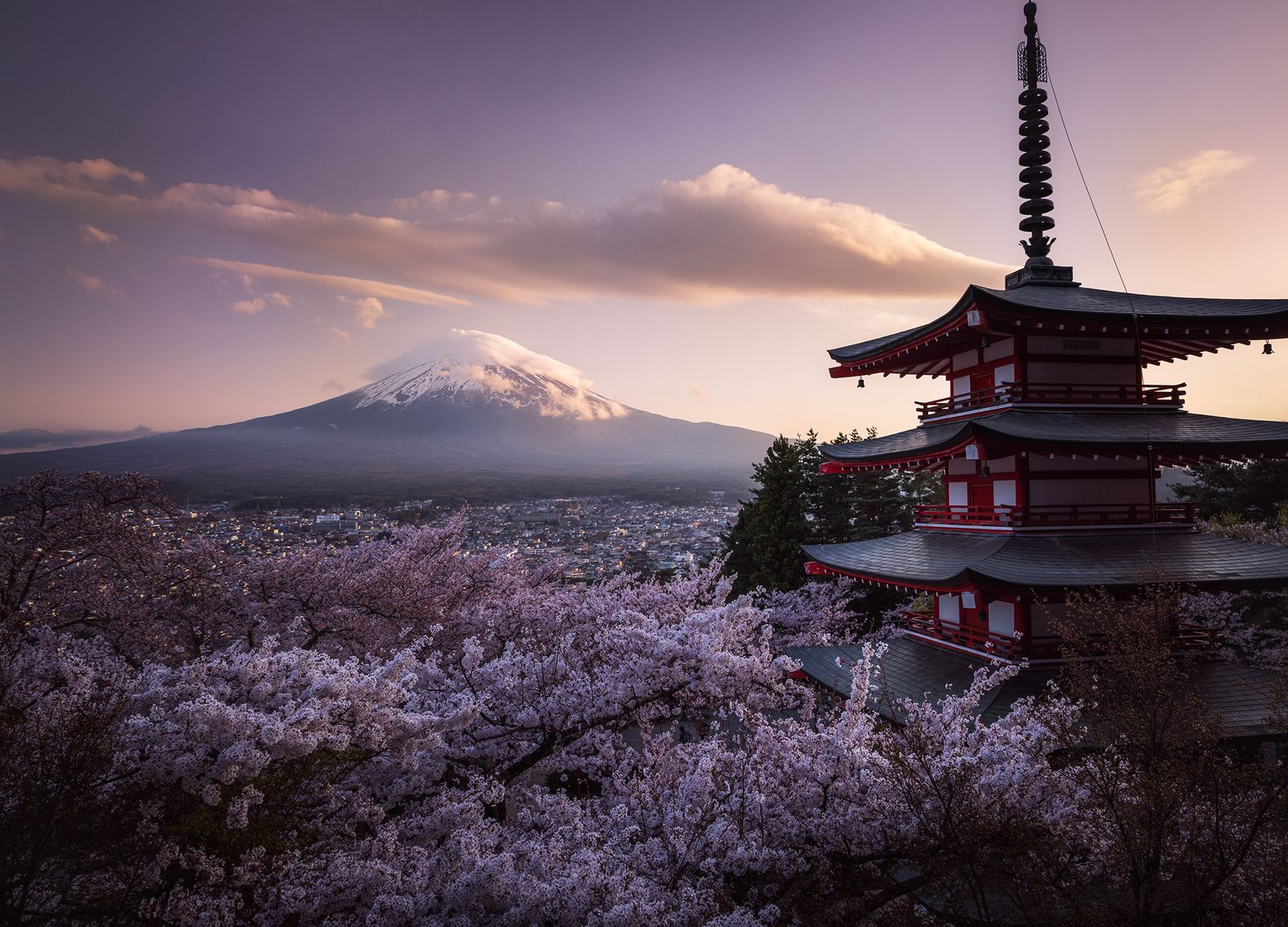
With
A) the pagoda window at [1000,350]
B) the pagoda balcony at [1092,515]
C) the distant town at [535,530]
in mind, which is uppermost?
the pagoda window at [1000,350]

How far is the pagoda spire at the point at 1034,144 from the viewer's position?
40.1 feet

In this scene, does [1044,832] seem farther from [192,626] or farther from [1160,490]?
[1160,490]

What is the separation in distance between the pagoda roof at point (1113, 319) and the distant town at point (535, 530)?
1143 cm

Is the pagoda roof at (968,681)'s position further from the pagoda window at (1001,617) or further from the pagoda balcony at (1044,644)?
the pagoda window at (1001,617)

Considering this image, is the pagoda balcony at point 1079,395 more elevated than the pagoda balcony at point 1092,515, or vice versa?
the pagoda balcony at point 1079,395

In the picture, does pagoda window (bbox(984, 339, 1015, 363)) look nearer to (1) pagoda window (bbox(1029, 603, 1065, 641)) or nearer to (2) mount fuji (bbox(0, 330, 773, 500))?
(1) pagoda window (bbox(1029, 603, 1065, 641))

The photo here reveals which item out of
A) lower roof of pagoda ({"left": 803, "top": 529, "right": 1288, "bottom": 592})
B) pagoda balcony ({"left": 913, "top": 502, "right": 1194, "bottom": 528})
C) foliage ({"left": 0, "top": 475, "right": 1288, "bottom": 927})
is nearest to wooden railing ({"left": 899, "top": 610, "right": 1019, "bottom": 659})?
lower roof of pagoda ({"left": 803, "top": 529, "right": 1288, "bottom": 592})

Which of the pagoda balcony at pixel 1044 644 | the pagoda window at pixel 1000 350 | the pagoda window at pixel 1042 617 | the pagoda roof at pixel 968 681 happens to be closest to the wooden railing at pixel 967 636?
the pagoda balcony at pixel 1044 644

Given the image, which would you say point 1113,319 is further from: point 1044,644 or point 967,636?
point 967,636

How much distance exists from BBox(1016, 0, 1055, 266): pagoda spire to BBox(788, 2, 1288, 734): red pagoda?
28mm

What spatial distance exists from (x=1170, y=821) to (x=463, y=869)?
5481 millimetres

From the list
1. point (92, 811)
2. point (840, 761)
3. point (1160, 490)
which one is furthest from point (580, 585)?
point (1160, 490)

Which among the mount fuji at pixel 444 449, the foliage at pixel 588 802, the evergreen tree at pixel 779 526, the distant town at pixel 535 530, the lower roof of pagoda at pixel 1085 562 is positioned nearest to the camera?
the foliage at pixel 588 802

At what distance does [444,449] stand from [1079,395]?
84062 millimetres
